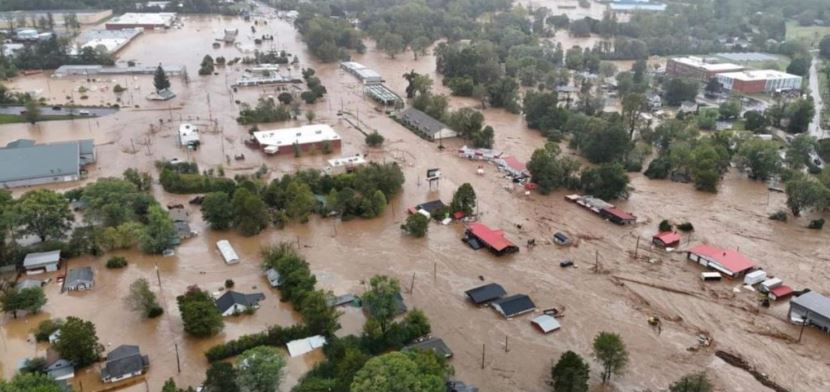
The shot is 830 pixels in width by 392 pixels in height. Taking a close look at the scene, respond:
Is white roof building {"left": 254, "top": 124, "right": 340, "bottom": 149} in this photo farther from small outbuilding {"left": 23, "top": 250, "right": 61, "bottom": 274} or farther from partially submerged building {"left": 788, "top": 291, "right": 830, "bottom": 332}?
partially submerged building {"left": 788, "top": 291, "right": 830, "bottom": 332}

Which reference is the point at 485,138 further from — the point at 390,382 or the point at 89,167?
the point at 390,382

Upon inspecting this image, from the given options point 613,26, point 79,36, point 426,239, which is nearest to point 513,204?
point 426,239

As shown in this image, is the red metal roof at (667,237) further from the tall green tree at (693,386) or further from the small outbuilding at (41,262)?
the small outbuilding at (41,262)

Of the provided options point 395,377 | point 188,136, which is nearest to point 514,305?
point 395,377

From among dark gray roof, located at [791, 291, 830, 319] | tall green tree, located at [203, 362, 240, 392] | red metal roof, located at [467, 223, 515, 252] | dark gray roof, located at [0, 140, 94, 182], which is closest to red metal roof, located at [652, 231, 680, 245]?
dark gray roof, located at [791, 291, 830, 319]

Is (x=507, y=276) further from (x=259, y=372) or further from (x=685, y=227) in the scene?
(x=259, y=372)

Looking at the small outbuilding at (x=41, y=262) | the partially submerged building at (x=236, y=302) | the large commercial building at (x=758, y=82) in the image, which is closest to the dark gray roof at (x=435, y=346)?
the partially submerged building at (x=236, y=302)
